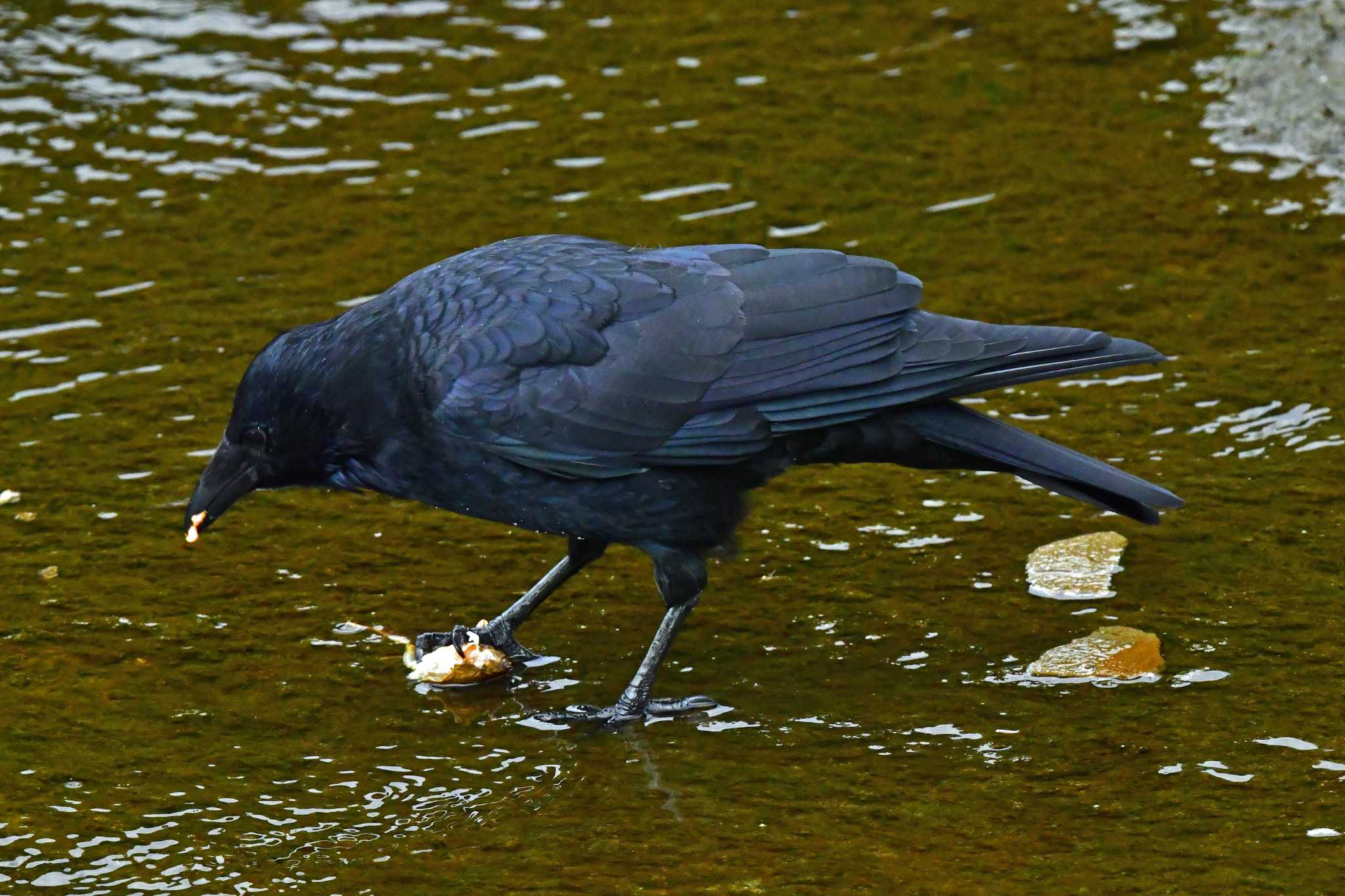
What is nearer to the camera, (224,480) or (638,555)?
(224,480)

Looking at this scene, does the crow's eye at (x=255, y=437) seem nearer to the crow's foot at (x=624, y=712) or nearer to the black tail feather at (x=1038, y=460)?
the crow's foot at (x=624, y=712)

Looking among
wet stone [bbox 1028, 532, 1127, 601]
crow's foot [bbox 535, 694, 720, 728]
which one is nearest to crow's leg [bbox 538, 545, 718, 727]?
crow's foot [bbox 535, 694, 720, 728]

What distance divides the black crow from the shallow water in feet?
1.22

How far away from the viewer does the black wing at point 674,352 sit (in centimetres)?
439

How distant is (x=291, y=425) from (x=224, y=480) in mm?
269

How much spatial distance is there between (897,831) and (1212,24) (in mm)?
5825

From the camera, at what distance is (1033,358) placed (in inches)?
178

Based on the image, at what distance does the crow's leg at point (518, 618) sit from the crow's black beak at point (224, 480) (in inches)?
24.6

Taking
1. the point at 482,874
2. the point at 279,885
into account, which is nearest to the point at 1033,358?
the point at 482,874

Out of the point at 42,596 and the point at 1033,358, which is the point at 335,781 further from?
the point at 1033,358

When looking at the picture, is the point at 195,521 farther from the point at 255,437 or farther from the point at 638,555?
the point at 638,555

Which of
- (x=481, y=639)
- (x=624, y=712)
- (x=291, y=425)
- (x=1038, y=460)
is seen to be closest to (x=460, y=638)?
(x=481, y=639)

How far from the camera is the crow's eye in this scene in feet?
15.0

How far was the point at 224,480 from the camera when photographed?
464 cm
